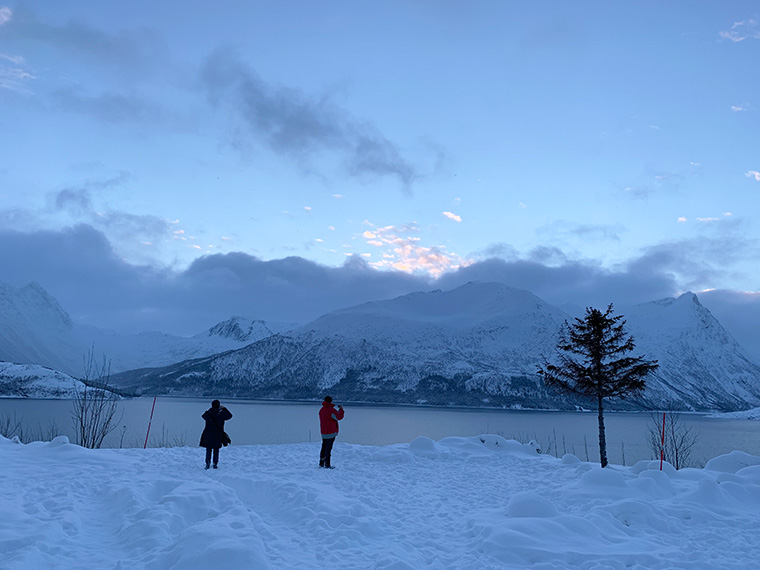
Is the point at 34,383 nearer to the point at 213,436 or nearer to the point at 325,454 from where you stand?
the point at 213,436

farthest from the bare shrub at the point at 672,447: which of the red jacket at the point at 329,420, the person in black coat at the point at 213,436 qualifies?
the person in black coat at the point at 213,436

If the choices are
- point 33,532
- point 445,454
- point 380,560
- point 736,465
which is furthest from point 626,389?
point 33,532

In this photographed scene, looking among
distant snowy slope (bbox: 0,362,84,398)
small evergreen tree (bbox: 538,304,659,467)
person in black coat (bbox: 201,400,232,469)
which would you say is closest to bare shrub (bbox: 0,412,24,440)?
person in black coat (bbox: 201,400,232,469)

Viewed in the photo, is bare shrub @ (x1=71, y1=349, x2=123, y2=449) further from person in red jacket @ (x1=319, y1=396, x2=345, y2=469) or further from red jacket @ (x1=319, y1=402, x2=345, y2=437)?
person in red jacket @ (x1=319, y1=396, x2=345, y2=469)

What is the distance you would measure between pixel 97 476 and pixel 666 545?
1391 centimetres

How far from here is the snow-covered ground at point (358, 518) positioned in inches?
322

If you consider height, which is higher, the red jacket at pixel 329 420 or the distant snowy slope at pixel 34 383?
the red jacket at pixel 329 420

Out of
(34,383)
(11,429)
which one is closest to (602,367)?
(11,429)

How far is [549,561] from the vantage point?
8531 mm

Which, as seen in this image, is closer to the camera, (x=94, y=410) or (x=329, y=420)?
(x=329, y=420)

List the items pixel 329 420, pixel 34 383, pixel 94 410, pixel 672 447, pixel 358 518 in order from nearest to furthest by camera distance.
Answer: pixel 358 518 < pixel 329 420 < pixel 94 410 < pixel 672 447 < pixel 34 383

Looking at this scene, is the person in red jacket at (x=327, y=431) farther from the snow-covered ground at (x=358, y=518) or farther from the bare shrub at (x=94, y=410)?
the bare shrub at (x=94, y=410)

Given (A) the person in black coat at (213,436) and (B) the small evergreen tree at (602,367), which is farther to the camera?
(B) the small evergreen tree at (602,367)

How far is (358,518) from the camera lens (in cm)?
1048
